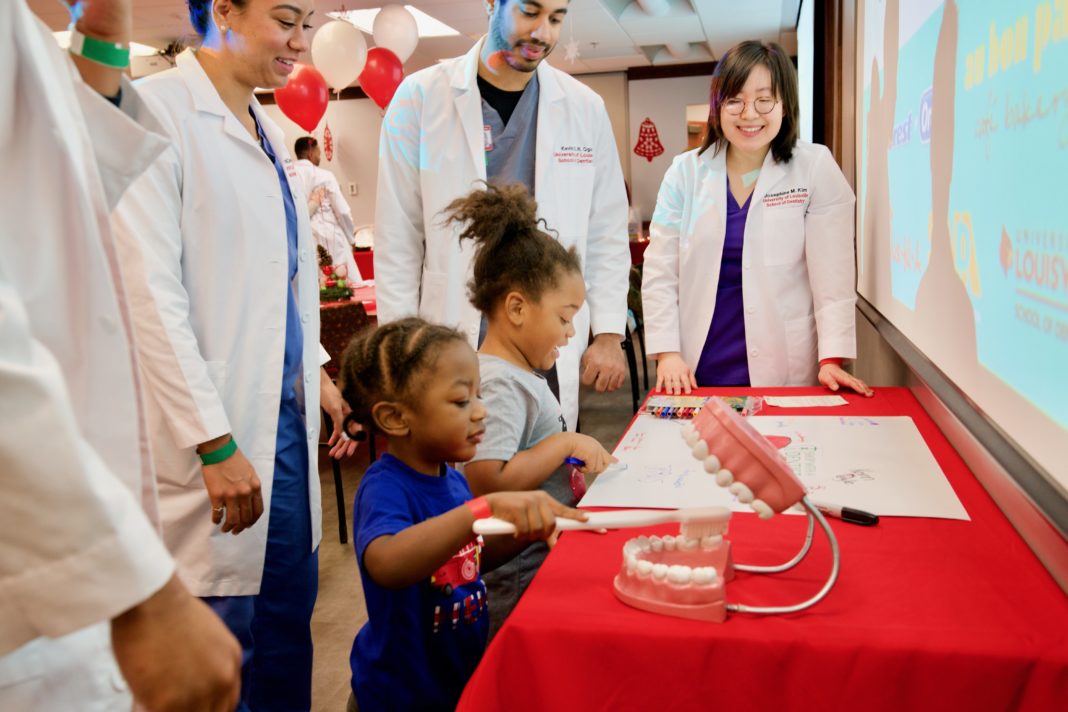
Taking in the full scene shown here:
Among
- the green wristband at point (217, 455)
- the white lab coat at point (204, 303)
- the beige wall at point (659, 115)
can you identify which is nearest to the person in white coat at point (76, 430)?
the white lab coat at point (204, 303)

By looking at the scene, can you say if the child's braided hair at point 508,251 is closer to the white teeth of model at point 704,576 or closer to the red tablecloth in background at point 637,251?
the white teeth of model at point 704,576

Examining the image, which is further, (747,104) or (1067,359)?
(747,104)

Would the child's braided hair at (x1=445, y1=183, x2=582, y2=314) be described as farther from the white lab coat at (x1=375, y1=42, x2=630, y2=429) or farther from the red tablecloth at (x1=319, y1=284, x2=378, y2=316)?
the red tablecloth at (x1=319, y1=284, x2=378, y2=316)

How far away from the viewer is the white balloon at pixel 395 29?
264 inches

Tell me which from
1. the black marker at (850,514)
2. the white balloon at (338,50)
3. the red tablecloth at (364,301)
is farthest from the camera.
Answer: the white balloon at (338,50)

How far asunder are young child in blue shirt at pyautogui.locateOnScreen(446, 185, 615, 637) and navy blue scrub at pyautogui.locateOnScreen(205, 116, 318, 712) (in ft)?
1.22

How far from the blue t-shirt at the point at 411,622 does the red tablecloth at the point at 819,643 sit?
0.84ft

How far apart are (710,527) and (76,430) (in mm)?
695

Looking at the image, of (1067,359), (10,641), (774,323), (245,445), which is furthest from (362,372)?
(774,323)

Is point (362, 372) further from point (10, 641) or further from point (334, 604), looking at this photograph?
point (334, 604)

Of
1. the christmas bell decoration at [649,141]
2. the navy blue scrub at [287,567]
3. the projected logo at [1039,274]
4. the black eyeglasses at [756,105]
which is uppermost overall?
the christmas bell decoration at [649,141]

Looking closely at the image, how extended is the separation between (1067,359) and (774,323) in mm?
1226

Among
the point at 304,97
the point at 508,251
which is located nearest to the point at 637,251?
the point at 304,97

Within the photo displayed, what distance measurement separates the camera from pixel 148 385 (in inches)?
58.5
